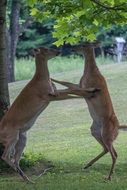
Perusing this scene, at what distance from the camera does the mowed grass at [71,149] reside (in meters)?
7.68

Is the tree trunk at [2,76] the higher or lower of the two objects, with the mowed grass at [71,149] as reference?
higher

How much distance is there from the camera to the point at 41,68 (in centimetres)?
795

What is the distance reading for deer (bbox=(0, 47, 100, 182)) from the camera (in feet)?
25.0

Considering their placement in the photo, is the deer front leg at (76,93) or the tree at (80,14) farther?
the tree at (80,14)

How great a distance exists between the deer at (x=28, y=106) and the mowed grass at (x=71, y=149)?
1.52 ft

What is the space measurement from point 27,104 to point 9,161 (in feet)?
2.43

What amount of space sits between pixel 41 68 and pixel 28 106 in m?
0.57

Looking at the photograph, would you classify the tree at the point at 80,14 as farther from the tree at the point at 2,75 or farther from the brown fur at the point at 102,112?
the brown fur at the point at 102,112

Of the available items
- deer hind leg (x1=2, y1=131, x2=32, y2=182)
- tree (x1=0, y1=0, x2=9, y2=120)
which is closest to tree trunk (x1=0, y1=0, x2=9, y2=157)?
tree (x1=0, y1=0, x2=9, y2=120)

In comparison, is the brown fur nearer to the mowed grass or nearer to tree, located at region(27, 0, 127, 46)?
the mowed grass

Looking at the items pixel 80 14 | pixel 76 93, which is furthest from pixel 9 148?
pixel 80 14

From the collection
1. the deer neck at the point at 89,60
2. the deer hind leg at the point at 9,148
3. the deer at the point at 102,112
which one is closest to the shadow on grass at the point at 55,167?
the deer at the point at 102,112

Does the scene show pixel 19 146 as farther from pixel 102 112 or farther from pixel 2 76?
pixel 2 76

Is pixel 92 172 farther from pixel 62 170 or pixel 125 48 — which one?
pixel 125 48
